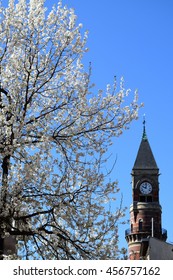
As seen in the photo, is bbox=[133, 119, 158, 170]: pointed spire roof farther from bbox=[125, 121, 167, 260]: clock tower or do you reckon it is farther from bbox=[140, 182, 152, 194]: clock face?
bbox=[140, 182, 152, 194]: clock face

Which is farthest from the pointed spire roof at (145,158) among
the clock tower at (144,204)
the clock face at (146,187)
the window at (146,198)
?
the window at (146,198)

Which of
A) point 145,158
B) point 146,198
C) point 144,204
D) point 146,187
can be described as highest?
point 145,158

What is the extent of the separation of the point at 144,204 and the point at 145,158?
6.77 meters

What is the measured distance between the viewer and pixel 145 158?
92.8 m

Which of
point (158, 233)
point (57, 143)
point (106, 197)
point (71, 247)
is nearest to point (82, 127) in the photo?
point (57, 143)

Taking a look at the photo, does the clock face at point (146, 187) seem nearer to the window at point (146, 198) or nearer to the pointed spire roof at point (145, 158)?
the window at point (146, 198)

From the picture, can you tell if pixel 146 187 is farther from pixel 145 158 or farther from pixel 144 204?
pixel 145 158

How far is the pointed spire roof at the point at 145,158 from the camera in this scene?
91750 mm

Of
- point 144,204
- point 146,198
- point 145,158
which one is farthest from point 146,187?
point 145,158

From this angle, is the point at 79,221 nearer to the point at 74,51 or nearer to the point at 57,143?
the point at 57,143

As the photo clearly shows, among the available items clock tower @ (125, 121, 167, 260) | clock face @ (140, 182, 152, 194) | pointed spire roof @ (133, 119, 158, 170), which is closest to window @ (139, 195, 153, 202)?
clock tower @ (125, 121, 167, 260)

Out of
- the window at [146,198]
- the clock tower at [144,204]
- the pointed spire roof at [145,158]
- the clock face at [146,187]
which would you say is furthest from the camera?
the pointed spire roof at [145,158]

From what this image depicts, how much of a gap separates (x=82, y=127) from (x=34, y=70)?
2.20m

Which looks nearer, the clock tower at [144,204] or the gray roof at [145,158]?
the clock tower at [144,204]
